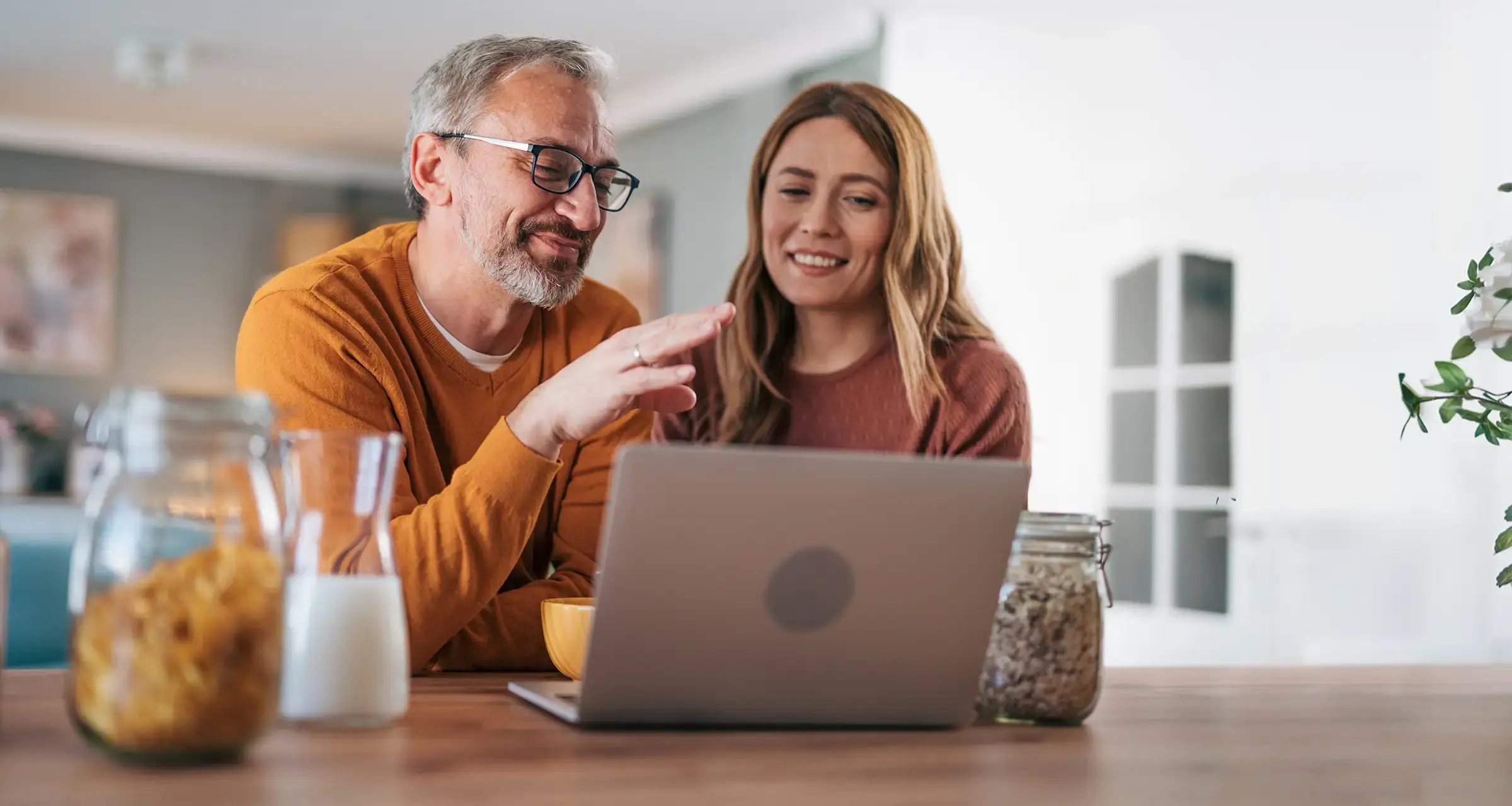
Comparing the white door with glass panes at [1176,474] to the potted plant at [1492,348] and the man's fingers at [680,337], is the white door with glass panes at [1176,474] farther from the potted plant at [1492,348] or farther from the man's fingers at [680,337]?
the man's fingers at [680,337]

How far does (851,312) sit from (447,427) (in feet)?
2.36

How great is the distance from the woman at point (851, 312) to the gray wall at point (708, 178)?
3.09 meters

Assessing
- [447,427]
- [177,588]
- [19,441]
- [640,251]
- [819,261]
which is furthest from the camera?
[19,441]

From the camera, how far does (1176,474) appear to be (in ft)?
14.6

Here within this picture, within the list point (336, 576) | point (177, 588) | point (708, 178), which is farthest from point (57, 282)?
point (177, 588)

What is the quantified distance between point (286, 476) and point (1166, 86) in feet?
13.8

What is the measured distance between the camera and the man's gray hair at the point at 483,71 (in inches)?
72.4

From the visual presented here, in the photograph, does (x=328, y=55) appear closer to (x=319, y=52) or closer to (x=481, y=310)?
(x=319, y=52)

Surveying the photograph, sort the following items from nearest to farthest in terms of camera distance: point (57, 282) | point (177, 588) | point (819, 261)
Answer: point (177, 588)
point (819, 261)
point (57, 282)

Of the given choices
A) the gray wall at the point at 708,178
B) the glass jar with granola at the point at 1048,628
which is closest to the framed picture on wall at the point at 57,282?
the gray wall at the point at 708,178

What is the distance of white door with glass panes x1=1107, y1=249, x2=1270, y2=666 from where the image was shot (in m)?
4.23

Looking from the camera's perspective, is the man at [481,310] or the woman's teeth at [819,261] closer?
A: the man at [481,310]

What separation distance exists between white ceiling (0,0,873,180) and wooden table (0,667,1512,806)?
157 inches

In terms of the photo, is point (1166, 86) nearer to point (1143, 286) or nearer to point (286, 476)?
point (1143, 286)
